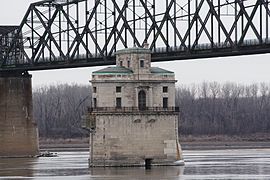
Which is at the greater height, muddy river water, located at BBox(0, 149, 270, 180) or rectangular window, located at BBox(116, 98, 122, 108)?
rectangular window, located at BBox(116, 98, 122, 108)

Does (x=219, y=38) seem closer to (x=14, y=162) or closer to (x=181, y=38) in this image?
(x=181, y=38)

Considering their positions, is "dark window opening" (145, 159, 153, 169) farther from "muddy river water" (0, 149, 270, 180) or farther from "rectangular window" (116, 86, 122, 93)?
"rectangular window" (116, 86, 122, 93)

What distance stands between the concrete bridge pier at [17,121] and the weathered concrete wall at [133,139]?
39.0 meters

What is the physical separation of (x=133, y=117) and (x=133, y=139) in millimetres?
2184

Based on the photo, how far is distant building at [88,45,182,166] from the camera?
13025 cm

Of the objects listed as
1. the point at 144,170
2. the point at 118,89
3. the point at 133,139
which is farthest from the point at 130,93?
the point at 144,170

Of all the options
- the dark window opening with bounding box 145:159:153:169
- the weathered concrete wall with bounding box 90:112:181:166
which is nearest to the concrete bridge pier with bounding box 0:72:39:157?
the weathered concrete wall with bounding box 90:112:181:166

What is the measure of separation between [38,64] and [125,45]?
24242 mm

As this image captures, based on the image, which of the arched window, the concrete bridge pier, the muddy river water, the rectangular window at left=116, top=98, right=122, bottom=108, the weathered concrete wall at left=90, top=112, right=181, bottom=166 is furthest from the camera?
the concrete bridge pier

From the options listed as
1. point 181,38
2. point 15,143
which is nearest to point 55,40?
point 15,143

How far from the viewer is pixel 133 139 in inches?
5138

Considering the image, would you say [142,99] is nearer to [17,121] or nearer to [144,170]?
[144,170]

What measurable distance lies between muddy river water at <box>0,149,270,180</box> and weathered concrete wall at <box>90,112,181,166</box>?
92.4 inches

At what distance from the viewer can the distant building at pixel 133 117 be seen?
427ft
